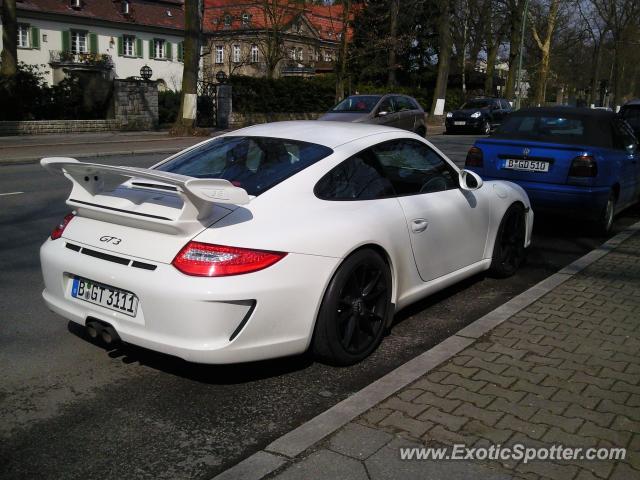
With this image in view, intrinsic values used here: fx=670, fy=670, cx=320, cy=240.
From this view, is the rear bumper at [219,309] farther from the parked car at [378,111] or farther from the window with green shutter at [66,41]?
the window with green shutter at [66,41]

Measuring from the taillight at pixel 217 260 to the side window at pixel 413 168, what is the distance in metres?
1.51

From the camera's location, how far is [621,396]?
364 centimetres


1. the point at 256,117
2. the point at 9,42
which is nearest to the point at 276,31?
the point at 256,117

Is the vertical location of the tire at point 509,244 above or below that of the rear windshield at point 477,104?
below

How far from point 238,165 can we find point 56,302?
55.8 inches

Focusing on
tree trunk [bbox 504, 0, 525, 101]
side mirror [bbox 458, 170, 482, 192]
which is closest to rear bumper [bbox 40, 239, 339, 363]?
side mirror [bbox 458, 170, 482, 192]

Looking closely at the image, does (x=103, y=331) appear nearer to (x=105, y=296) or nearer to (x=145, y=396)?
(x=105, y=296)

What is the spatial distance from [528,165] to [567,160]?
0.44 meters

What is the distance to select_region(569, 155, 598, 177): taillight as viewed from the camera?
25.3 ft

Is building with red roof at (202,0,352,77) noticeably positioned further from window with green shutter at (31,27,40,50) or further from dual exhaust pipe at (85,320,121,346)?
dual exhaust pipe at (85,320,121,346)

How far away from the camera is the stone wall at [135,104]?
26938mm

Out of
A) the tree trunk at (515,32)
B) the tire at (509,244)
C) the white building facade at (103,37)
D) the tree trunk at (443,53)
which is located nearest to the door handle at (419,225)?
the tire at (509,244)

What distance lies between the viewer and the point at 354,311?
13.4ft

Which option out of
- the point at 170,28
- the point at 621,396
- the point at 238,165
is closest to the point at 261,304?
the point at 238,165
